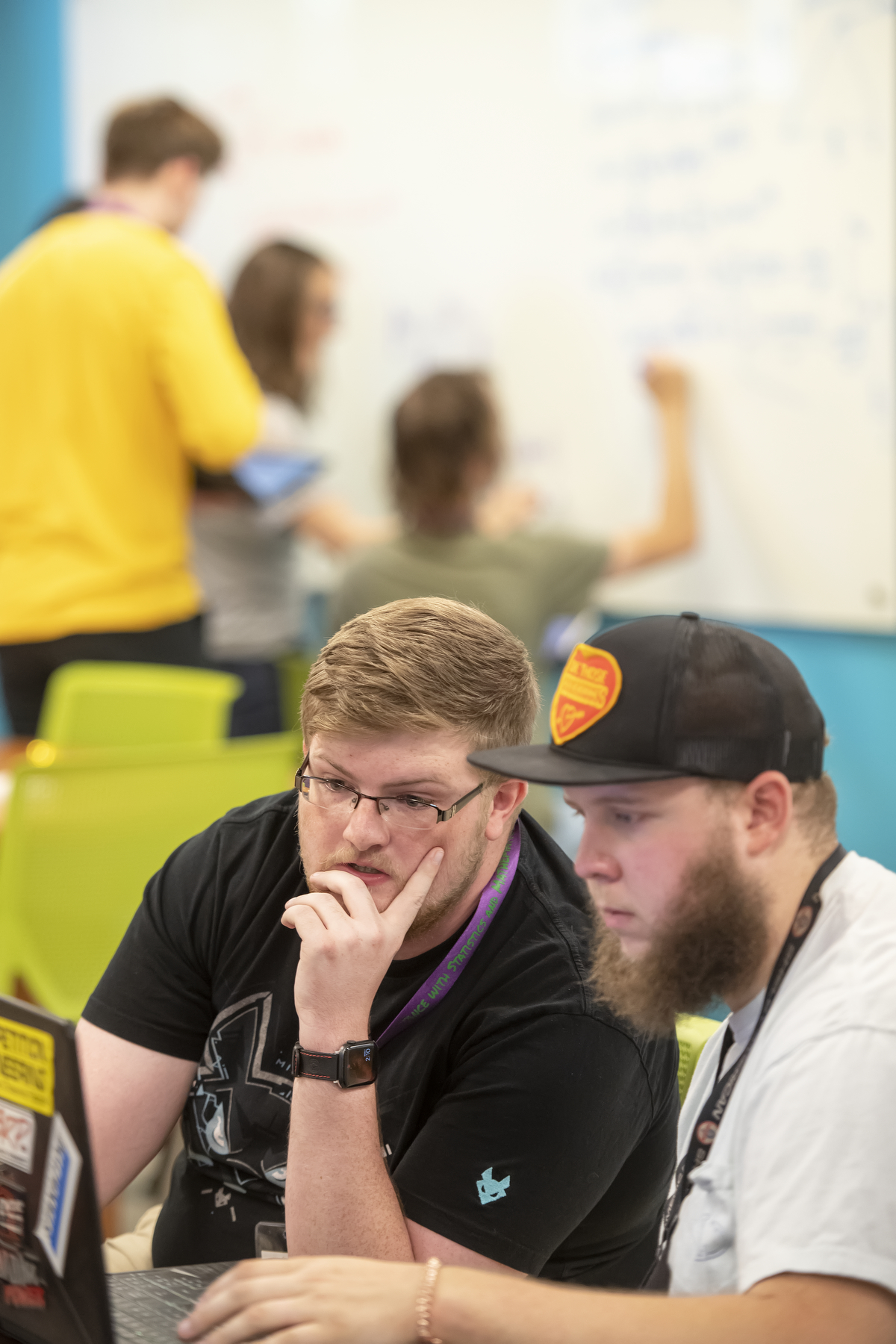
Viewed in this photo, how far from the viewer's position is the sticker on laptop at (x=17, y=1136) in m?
0.97

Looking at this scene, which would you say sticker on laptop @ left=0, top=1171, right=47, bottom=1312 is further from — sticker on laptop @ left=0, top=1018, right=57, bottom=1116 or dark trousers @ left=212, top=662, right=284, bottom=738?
dark trousers @ left=212, top=662, right=284, bottom=738

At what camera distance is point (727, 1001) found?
1.08 m

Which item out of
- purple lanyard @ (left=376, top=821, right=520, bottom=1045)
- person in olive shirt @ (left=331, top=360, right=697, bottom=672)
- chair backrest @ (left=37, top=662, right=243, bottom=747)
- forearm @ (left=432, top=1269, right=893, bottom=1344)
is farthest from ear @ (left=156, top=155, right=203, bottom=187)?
forearm @ (left=432, top=1269, right=893, bottom=1344)

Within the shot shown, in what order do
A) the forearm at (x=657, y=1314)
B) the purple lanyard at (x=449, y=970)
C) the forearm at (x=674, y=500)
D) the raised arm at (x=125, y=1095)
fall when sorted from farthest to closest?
1. the forearm at (x=674, y=500)
2. the raised arm at (x=125, y=1095)
3. the purple lanyard at (x=449, y=970)
4. the forearm at (x=657, y=1314)

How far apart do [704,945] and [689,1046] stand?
1.29 feet

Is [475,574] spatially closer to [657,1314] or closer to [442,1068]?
[442,1068]

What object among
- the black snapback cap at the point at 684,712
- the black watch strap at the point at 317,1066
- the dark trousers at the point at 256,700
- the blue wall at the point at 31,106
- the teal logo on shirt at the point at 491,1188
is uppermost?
the blue wall at the point at 31,106

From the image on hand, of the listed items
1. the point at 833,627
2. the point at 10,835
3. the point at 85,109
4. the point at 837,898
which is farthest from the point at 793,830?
the point at 85,109

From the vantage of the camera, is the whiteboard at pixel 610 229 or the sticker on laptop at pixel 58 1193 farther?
the whiteboard at pixel 610 229

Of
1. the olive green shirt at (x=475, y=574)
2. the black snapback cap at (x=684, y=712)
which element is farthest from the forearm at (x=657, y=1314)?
the olive green shirt at (x=475, y=574)

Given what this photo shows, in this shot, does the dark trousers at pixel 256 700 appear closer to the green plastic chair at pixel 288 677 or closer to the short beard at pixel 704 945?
the green plastic chair at pixel 288 677

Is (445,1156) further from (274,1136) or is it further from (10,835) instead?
(10,835)

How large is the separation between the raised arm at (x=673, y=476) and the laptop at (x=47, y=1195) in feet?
8.21

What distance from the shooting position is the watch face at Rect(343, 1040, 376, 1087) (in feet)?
4.00
